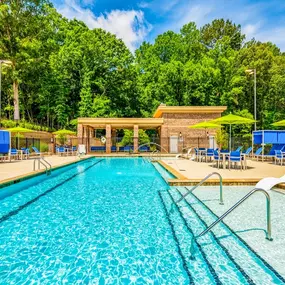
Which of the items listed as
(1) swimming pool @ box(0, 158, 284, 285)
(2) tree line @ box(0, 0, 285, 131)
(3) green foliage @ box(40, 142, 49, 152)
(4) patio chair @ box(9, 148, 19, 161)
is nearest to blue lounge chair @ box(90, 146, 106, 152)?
(3) green foliage @ box(40, 142, 49, 152)

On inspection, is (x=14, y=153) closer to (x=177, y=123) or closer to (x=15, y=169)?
(x=15, y=169)

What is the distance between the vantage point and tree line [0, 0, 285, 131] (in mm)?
31312

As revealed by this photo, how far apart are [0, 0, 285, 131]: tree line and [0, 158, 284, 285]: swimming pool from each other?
86.6ft

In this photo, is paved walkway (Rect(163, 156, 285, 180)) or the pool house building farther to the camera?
the pool house building

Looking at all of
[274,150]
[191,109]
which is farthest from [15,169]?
[191,109]

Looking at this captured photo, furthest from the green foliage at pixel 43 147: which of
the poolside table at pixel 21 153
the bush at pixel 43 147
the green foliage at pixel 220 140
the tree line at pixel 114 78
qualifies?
the green foliage at pixel 220 140

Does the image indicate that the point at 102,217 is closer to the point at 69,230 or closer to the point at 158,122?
the point at 69,230

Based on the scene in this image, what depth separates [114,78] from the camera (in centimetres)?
3516

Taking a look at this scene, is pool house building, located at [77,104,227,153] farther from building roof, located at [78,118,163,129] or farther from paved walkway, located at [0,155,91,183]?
paved walkway, located at [0,155,91,183]

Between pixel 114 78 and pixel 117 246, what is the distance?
109 feet

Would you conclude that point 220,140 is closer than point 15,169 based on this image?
No

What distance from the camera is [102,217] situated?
5145mm

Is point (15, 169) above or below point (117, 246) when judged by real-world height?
above

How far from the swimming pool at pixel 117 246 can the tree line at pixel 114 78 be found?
26.4 meters
